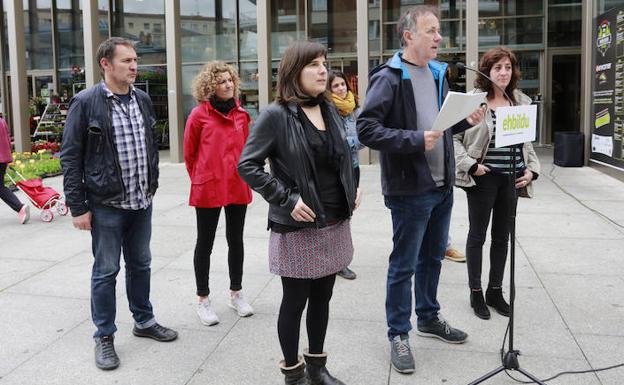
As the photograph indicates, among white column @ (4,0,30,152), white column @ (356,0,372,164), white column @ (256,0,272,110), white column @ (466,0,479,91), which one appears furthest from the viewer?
white column @ (4,0,30,152)

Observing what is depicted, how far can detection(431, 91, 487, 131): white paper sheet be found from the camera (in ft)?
9.36

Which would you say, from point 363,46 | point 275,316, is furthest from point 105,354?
point 363,46

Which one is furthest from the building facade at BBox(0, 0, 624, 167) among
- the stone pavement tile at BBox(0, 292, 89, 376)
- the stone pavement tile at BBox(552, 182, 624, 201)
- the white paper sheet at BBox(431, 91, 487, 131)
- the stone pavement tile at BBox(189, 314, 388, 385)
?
the white paper sheet at BBox(431, 91, 487, 131)

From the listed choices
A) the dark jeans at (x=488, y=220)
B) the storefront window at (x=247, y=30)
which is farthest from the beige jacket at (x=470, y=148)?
the storefront window at (x=247, y=30)

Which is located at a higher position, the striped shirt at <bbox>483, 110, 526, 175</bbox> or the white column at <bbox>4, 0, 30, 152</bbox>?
the white column at <bbox>4, 0, 30, 152</bbox>

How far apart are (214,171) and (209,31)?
14239mm

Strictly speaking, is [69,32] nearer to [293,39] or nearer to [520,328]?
[293,39]

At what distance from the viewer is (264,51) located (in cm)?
1447

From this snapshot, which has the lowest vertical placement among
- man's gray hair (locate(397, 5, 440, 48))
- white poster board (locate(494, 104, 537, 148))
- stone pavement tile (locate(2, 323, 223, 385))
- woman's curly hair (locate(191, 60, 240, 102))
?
stone pavement tile (locate(2, 323, 223, 385))

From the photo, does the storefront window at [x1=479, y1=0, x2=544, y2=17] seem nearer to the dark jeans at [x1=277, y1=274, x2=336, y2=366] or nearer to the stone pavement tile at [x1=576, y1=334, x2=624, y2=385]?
the stone pavement tile at [x1=576, y1=334, x2=624, y2=385]

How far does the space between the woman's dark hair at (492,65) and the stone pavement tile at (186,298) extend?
2.36 meters

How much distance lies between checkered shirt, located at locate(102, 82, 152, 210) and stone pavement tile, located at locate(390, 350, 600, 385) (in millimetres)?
1895

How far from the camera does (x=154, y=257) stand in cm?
605

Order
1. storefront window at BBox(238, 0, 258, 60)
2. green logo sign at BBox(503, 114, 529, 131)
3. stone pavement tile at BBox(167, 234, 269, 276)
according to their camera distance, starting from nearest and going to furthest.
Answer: green logo sign at BBox(503, 114, 529, 131), stone pavement tile at BBox(167, 234, 269, 276), storefront window at BBox(238, 0, 258, 60)
